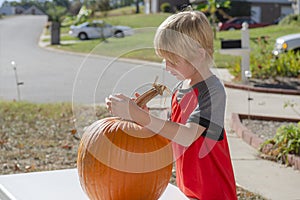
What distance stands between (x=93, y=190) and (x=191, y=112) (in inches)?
21.6

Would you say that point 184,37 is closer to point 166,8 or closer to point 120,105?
point 120,105

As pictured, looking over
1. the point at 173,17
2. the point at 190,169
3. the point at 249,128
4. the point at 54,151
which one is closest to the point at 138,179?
the point at 190,169

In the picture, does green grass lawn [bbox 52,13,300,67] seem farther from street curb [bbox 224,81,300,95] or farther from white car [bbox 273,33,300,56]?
street curb [bbox 224,81,300,95]

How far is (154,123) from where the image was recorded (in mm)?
2383

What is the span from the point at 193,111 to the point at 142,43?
0.50 m

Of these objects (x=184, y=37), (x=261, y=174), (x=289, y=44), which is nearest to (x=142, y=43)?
(x=184, y=37)

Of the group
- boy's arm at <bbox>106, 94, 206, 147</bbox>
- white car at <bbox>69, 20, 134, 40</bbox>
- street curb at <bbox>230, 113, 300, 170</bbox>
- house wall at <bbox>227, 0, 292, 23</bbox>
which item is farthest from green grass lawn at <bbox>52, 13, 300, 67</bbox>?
house wall at <bbox>227, 0, 292, 23</bbox>

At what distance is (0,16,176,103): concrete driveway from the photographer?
9.46ft

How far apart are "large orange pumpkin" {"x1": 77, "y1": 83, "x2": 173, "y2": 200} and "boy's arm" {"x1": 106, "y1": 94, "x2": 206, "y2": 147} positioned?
0.09 metres

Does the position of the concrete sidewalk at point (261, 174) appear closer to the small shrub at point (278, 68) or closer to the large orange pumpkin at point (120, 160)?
the large orange pumpkin at point (120, 160)

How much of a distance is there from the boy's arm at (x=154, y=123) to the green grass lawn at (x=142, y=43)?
27 cm

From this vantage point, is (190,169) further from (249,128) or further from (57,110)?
(57,110)

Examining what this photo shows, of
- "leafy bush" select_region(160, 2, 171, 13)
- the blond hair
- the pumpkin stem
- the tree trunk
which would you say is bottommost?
"leafy bush" select_region(160, 2, 171, 13)

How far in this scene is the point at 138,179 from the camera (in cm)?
247
